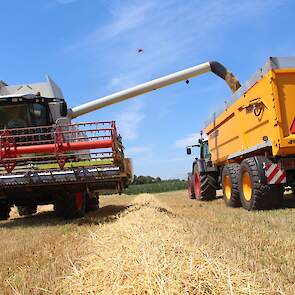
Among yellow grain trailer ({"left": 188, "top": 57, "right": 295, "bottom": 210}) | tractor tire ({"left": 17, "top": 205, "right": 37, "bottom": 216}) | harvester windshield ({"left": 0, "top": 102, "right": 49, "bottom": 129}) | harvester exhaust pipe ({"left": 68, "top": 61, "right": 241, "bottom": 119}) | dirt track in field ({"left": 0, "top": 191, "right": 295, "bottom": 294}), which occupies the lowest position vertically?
dirt track in field ({"left": 0, "top": 191, "right": 295, "bottom": 294})

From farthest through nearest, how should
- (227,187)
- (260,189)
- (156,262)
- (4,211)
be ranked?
(227,187)
(4,211)
(260,189)
(156,262)

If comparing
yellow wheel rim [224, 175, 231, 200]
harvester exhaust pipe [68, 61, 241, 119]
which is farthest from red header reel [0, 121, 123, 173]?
harvester exhaust pipe [68, 61, 241, 119]

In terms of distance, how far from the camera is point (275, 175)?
7.92 m

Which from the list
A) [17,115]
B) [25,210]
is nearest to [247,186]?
[17,115]

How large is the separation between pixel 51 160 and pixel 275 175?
157 inches

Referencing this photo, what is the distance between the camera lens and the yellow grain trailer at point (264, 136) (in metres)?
7.67

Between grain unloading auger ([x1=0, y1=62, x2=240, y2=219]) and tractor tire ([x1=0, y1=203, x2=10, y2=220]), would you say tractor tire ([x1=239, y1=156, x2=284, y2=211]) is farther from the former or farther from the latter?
tractor tire ([x1=0, y1=203, x2=10, y2=220])

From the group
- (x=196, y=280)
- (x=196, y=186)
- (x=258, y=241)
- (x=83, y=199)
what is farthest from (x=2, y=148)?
(x=196, y=186)

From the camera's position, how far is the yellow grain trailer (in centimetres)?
767

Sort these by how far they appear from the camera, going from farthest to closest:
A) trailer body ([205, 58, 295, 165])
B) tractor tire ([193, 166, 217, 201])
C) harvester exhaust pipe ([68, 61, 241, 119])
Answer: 1. harvester exhaust pipe ([68, 61, 241, 119])
2. tractor tire ([193, 166, 217, 201])
3. trailer body ([205, 58, 295, 165])

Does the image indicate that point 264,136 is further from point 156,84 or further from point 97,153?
point 156,84

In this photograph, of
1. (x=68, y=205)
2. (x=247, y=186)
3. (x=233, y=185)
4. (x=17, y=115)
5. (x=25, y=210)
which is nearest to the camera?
(x=68, y=205)

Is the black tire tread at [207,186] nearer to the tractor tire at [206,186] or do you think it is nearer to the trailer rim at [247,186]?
the tractor tire at [206,186]

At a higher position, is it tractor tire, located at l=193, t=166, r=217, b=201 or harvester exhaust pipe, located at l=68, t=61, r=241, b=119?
harvester exhaust pipe, located at l=68, t=61, r=241, b=119
